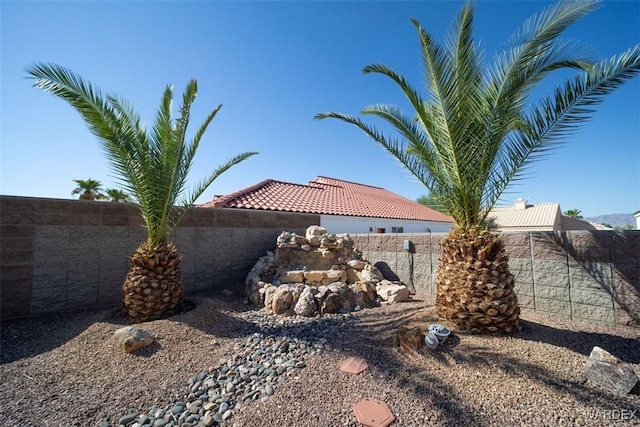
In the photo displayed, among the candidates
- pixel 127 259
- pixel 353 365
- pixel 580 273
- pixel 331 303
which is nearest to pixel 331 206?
pixel 331 303

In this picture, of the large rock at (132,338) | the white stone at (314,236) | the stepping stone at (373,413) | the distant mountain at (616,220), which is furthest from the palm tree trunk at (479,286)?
the distant mountain at (616,220)

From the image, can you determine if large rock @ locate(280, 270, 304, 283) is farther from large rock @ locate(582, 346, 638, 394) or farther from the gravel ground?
large rock @ locate(582, 346, 638, 394)

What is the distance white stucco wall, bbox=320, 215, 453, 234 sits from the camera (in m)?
12.3

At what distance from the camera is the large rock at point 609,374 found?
9.38 feet

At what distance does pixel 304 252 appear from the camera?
27.9 feet

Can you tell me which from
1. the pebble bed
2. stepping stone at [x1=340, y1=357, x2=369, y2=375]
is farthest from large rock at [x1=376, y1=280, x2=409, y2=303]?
stepping stone at [x1=340, y1=357, x2=369, y2=375]

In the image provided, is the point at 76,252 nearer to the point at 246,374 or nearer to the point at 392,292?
the point at 246,374

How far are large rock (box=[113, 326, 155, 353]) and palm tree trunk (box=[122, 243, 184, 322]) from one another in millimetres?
783

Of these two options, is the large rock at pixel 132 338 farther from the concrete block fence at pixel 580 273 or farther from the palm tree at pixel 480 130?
the concrete block fence at pixel 580 273

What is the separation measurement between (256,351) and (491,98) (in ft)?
18.9

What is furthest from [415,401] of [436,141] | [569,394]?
[436,141]

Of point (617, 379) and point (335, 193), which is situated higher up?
point (335, 193)

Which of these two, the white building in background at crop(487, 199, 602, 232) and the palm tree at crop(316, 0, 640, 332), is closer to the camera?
the palm tree at crop(316, 0, 640, 332)

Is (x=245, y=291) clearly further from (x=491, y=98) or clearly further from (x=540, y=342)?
(x=491, y=98)
